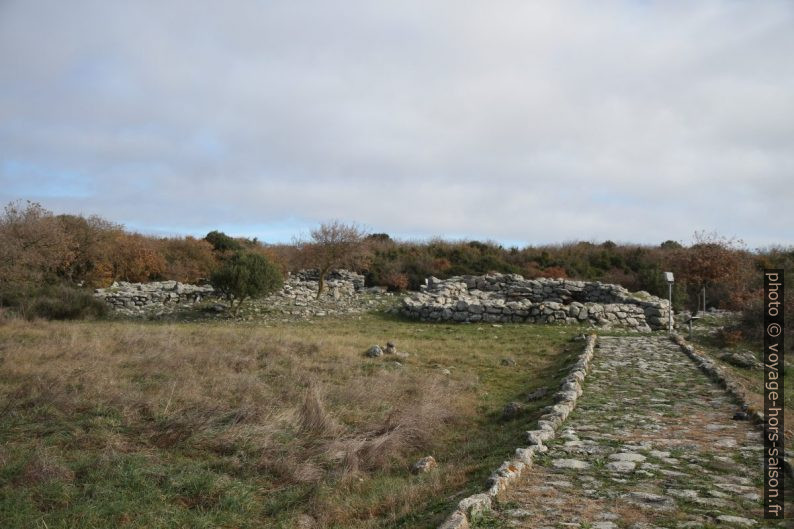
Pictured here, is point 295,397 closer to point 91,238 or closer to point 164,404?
point 164,404

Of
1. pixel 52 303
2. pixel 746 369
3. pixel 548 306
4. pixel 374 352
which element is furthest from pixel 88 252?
pixel 746 369

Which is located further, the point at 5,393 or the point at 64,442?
the point at 5,393

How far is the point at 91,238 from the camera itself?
24.3 metres

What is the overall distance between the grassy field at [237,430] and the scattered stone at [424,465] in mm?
144

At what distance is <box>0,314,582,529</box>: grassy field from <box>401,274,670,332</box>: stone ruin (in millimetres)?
7313

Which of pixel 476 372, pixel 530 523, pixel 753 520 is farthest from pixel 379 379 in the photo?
pixel 753 520

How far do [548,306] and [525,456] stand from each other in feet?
45.5

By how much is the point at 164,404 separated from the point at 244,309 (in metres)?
12.3

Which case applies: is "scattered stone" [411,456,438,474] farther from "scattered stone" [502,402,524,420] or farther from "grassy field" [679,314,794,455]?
"grassy field" [679,314,794,455]

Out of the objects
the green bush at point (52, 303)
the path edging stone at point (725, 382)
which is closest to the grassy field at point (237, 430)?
the path edging stone at point (725, 382)

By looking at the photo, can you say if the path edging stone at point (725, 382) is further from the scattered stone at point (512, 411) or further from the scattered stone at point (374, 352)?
the scattered stone at point (374, 352)

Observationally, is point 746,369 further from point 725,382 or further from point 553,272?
point 553,272

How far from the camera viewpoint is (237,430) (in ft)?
20.6

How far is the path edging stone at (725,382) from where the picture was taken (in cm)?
655
